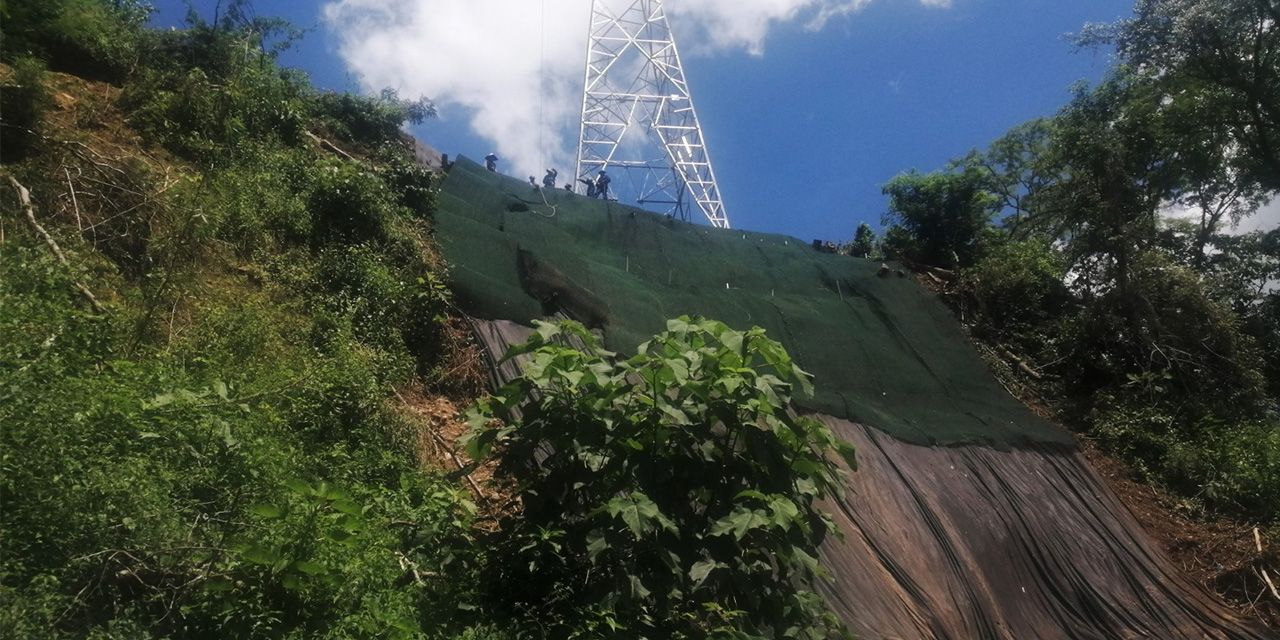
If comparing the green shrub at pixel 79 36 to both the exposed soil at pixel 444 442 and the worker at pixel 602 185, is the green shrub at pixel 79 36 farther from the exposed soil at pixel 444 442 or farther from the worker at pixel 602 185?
the worker at pixel 602 185

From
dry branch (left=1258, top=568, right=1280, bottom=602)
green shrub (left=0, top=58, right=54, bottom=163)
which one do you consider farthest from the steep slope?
green shrub (left=0, top=58, right=54, bottom=163)

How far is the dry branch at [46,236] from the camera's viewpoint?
12.3 feet

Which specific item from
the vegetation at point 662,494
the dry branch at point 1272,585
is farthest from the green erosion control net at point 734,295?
the vegetation at point 662,494

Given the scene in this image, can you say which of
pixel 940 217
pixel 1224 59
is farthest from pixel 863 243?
pixel 1224 59

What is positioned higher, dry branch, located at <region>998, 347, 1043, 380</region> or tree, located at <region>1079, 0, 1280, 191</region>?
tree, located at <region>1079, 0, 1280, 191</region>

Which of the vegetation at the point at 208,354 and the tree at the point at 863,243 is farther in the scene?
the tree at the point at 863,243

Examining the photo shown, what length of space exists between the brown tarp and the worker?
17.2 feet

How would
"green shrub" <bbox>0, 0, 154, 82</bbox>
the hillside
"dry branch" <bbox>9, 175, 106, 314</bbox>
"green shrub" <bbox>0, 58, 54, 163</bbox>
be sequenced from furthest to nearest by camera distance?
"green shrub" <bbox>0, 0, 154, 82</bbox>, "green shrub" <bbox>0, 58, 54, 163</bbox>, "dry branch" <bbox>9, 175, 106, 314</bbox>, the hillside

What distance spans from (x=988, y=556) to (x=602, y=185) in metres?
6.82

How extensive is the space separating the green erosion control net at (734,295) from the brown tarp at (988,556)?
359mm

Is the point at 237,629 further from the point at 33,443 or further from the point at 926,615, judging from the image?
the point at 926,615

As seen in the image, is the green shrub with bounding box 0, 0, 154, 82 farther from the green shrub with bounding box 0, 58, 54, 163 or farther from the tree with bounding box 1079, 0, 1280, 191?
the tree with bounding box 1079, 0, 1280, 191

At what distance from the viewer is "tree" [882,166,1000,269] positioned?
10773 mm

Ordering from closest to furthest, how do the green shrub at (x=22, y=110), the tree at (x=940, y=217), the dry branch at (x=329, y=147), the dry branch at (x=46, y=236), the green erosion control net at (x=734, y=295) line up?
1. the dry branch at (x=46, y=236)
2. the green shrub at (x=22, y=110)
3. the green erosion control net at (x=734, y=295)
4. the dry branch at (x=329, y=147)
5. the tree at (x=940, y=217)
